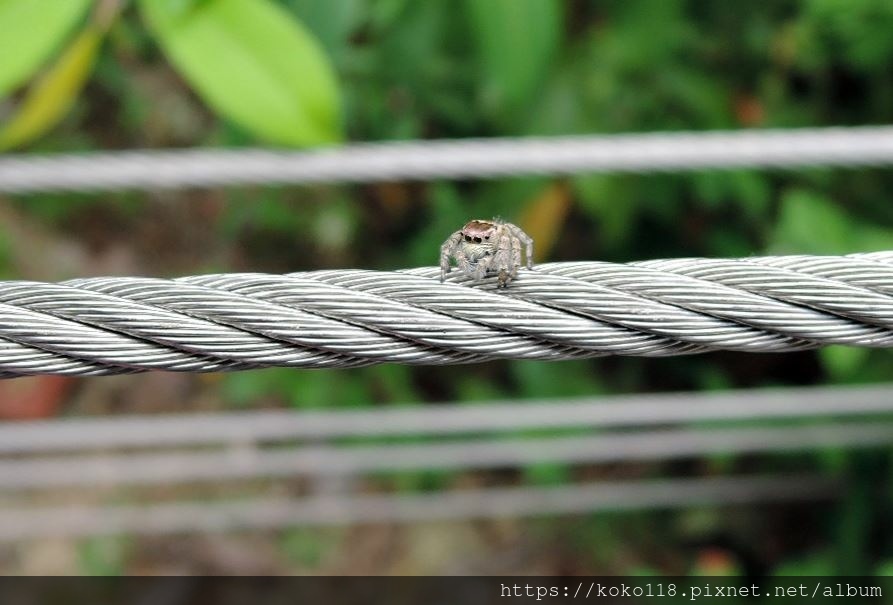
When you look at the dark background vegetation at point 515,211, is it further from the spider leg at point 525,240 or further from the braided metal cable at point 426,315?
the braided metal cable at point 426,315

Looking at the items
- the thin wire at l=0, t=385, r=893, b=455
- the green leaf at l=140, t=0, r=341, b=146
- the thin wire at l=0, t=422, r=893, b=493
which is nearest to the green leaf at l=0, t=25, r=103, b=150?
the green leaf at l=140, t=0, r=341, b=146

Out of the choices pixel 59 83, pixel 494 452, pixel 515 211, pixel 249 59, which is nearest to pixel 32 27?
pixel 249 59

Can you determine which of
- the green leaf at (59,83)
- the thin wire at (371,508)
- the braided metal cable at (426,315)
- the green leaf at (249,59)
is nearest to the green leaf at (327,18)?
the green leaf at (249,59)

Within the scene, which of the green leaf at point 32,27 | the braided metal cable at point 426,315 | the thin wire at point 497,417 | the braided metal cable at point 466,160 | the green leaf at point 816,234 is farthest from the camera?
the thin wire at point 497,417

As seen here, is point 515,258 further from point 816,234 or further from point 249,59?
point 816,234

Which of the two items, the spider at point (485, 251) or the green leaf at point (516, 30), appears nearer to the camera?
the spider at point (485, 251)

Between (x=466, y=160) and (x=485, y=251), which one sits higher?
(x=466, y=160)

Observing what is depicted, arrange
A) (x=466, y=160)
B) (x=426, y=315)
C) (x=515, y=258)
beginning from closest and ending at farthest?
(x=426, y=315) < (x=515, y=258) < (x=466, y=160)
